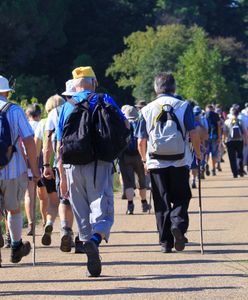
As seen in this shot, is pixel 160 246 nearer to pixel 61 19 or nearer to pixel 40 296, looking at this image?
pixel 40 296

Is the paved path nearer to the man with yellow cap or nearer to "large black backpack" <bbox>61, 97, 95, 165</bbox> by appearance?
the man with yellow cap

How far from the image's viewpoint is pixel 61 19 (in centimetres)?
7475

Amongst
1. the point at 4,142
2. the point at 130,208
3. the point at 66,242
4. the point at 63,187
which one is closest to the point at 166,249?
the point at 66,242

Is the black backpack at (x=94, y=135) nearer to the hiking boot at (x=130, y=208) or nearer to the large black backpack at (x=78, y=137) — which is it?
the large black backpack at (x=78, y=137)

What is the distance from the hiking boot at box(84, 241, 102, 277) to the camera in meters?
9.05

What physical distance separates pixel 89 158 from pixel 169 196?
7.64ft

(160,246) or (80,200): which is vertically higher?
(80,200)

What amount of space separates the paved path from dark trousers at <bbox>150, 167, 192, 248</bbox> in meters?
0.31

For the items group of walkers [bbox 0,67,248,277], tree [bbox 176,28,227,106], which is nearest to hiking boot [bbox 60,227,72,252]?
group of walkers [bbox 0,67,248,277]

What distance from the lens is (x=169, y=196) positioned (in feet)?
37.7

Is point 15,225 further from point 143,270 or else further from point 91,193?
point 143,270

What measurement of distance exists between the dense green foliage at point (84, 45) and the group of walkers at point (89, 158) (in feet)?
166

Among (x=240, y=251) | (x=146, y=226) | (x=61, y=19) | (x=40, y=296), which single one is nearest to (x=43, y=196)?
(x=146, y=226)

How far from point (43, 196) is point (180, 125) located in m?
3.29
